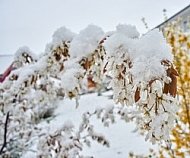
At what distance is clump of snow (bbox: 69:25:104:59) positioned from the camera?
0.75 m

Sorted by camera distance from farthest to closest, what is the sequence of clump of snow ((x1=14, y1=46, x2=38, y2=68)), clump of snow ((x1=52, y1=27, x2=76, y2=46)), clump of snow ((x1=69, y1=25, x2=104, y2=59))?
clump of snow ((x1=14, y1=46, x2=38, y2=68))
clump of snow ((x1=52, y1=27, x2=76, y2=46))
clump of snow ((x1=69, y1=25, x2=104, y2=59))

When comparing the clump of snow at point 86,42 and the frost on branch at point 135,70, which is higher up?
the clump of snow at point 86,42

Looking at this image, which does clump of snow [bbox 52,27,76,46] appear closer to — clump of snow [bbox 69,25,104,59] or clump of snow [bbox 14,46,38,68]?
clump of snow [bbox 69,25,104,59]

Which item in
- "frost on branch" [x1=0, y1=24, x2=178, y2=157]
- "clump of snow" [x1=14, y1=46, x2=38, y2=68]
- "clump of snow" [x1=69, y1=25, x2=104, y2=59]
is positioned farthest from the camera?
"clump of snow" [x1=14, y1=46, x2=38, y2=68]

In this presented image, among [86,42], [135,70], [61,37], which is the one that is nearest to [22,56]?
[61,37]

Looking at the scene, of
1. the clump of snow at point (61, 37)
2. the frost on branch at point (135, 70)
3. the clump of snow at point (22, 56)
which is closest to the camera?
the frost on branch at point (135, 70)

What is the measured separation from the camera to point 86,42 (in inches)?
30.5

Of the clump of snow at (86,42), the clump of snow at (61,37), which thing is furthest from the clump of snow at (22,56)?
the clump of snow at (86,42)

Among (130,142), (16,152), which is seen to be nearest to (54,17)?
(16,152)

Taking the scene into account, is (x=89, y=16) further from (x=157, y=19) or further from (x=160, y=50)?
(x=160, y=50)

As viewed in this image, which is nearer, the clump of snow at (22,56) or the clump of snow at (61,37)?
the clump of snow at (61,37)

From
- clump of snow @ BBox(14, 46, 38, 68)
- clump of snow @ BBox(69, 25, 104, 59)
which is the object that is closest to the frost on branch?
clump of snow @ BBox(69, 25, 104, 59)

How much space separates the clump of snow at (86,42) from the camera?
2.48 feet

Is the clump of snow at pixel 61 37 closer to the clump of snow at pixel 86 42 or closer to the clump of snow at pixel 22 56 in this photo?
the clump of snow at pixel 86 42
